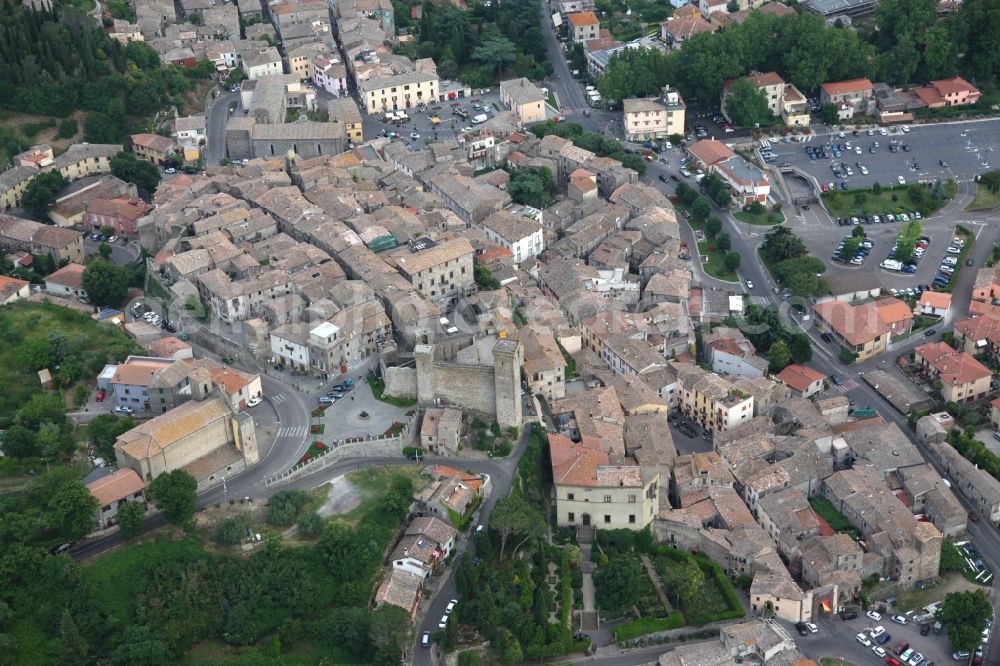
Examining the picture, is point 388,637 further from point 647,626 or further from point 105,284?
point 105,284

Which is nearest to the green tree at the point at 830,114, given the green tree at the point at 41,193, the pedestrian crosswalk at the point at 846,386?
the pedestrian crosswalk at the point at 846,386

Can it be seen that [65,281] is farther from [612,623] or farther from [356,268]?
[612,623]

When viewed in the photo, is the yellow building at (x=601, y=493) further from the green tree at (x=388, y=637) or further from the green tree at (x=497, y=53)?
the green tree at (x=497, y=53)

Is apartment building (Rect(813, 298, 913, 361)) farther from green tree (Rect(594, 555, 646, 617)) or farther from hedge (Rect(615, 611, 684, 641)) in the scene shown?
green tree (Rect(594, 555, 646, 617))

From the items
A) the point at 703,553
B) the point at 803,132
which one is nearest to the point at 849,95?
the point at 803,132

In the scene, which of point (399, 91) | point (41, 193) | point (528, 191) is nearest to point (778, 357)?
point (528, 191)

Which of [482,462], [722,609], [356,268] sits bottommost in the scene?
[722,609]
